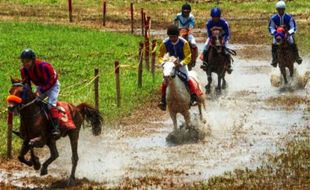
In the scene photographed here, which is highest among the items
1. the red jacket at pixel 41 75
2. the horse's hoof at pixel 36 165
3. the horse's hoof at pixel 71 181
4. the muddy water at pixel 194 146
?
the red jacket at pixel 41 75

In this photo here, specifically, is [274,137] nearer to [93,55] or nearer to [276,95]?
[276,95]

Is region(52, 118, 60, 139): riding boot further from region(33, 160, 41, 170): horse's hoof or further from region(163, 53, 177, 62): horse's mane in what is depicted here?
region(163, 53, 177, 62): horse's mane

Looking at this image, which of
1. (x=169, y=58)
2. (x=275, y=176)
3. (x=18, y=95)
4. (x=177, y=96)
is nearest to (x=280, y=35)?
(x=177, y=96)

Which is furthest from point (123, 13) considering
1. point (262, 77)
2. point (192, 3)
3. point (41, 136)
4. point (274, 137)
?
point (41, 136)

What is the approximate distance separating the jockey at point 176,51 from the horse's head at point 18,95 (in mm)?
5154

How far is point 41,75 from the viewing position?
47.9 feet

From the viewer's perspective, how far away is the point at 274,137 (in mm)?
18641

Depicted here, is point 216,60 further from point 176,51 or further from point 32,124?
point 32,124

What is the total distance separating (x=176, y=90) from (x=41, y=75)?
4460mm

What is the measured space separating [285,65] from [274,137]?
746cm

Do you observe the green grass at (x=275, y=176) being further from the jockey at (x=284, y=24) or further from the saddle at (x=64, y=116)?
the jockey at (x=284, y=24)

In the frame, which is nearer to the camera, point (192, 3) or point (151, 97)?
point (151, 97)

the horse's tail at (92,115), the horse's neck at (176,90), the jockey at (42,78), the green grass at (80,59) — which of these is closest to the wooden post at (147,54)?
the green grass at (80,59)

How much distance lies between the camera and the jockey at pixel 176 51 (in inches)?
742
